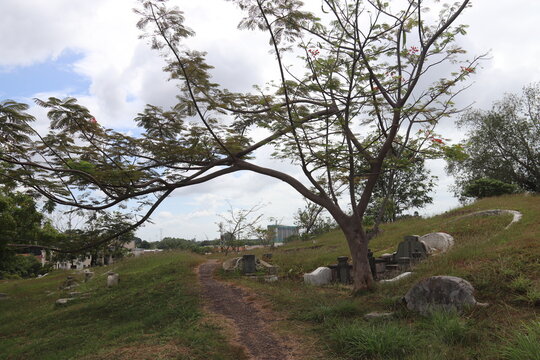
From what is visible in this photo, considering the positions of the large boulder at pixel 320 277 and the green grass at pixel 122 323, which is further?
the large boulder at pixel 320 277

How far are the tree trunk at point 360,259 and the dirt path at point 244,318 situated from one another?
2441 millimetres

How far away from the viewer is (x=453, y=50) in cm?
842

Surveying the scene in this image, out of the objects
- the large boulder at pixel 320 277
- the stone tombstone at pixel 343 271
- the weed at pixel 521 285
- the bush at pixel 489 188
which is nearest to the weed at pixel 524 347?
the weed at pixel 521 285

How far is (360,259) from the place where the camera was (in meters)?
8.54

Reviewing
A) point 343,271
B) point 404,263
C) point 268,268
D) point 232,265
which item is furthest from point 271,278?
point 404,263

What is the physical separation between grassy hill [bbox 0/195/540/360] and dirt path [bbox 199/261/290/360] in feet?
1.02

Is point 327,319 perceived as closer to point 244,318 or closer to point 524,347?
point 244,318

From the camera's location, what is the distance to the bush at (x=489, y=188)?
21672 mm

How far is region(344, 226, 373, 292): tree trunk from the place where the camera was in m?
8.44

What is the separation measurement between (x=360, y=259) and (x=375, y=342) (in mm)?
3780

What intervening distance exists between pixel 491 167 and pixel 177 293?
2505cm

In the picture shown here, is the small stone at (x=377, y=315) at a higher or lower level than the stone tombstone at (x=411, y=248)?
lower

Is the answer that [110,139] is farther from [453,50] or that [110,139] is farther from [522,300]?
[522,300]

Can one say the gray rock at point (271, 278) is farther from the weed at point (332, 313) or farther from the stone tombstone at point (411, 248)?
the weed at point (332, 313)
